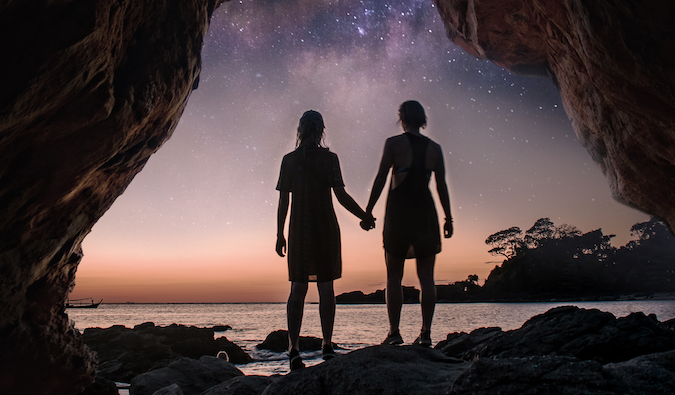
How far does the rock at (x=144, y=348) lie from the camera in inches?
496

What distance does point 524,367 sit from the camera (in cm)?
236

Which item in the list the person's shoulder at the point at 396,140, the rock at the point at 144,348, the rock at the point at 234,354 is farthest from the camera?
the rock at the point at 234,354

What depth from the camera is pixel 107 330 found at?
16.4m

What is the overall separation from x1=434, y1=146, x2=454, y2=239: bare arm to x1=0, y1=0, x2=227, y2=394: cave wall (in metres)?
3.59

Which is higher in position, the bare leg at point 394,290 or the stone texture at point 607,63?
the stone texture at point 607,63

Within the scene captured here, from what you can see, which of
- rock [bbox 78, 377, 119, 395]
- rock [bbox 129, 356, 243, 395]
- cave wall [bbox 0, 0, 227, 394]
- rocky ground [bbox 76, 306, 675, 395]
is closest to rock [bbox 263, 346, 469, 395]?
rocky ground [bbox 76, 306, 675, 395]

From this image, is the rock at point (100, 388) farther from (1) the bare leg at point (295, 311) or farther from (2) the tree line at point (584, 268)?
(2) the tree line at point (584, 268)

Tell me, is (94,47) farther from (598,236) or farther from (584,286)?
(598,236)

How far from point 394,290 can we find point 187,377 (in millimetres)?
5081

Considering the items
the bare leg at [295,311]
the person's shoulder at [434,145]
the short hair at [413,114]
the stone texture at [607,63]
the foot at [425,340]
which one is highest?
the stone texture at [607,63]

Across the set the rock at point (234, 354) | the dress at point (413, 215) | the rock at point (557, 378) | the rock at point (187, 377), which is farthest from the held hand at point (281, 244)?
the rock at point (234, 354)

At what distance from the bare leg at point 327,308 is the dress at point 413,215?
771mm

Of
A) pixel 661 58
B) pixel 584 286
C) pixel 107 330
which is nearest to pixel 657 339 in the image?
pixel 661 58

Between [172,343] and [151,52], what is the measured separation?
15.4 metres
